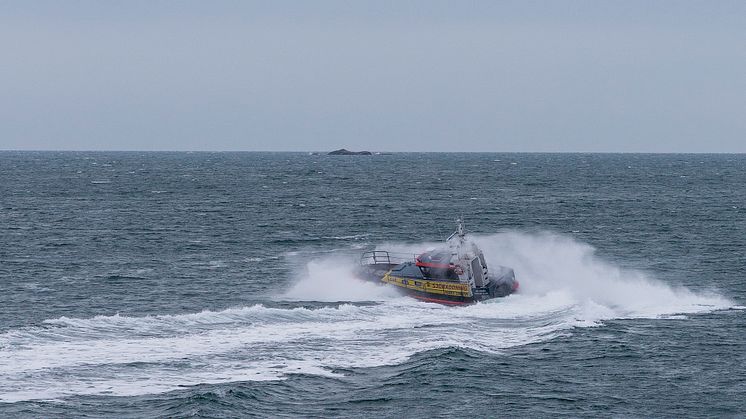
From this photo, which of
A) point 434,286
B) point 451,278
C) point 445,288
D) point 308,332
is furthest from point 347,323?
point 451,278

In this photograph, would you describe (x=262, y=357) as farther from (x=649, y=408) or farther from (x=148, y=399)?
(x=649, y=408)

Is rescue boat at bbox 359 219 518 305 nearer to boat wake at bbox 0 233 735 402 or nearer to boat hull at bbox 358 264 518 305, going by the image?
boat hull at bbox 358 264 518 305

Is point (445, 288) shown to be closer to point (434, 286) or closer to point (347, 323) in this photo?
point (434, 286)

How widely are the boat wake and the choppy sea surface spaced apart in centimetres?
16

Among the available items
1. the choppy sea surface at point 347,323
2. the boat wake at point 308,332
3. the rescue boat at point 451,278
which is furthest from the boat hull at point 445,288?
the choppy sea surface at point 347,323

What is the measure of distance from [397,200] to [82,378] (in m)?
100

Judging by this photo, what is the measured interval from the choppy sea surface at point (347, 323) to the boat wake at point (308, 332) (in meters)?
0.16

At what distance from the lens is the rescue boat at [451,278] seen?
187 feet

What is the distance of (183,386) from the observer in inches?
1468

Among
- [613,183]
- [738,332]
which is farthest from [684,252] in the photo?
[613,183]

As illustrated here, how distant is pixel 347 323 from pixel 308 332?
3.24 metres

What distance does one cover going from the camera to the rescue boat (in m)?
56.9

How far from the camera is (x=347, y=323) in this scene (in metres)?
50.4

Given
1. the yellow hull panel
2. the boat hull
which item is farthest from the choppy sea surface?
the yellow hull panel
